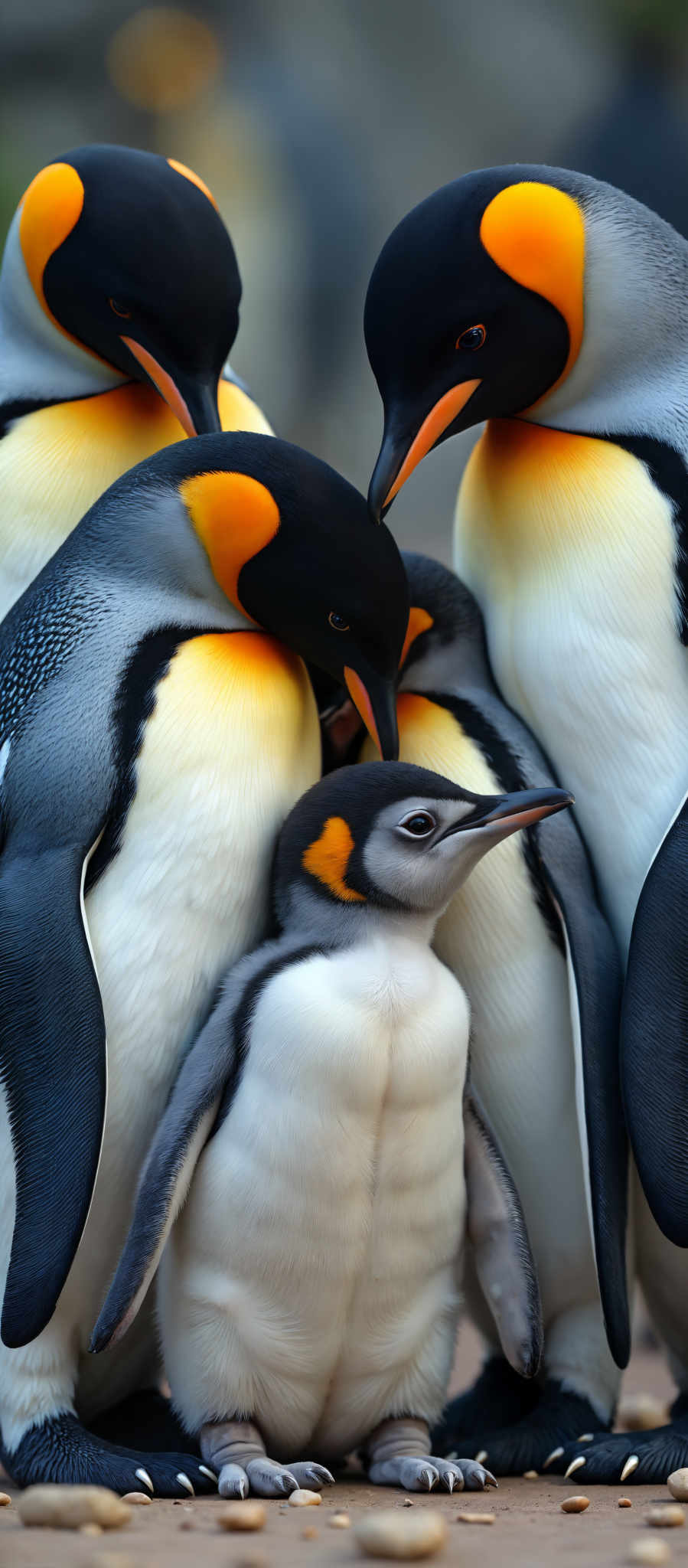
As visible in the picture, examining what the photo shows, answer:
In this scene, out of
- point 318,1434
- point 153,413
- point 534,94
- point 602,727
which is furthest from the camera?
point 534,94

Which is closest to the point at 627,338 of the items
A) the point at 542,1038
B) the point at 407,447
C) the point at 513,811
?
the point at 407,447

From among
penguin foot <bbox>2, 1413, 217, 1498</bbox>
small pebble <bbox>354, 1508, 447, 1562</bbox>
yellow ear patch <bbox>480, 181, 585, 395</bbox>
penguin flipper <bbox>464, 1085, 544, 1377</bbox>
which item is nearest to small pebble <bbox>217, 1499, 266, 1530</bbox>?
small pebble <bbox>354, 1508, 447, 1562</bbox>

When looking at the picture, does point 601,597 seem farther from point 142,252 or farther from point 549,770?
point 142,252

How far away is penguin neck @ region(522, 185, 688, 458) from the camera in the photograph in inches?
77.8

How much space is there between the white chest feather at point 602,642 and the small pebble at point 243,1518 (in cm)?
81

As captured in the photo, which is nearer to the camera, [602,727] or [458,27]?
[602,727]

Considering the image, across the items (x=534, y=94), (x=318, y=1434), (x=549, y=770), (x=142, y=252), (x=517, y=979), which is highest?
(x=534, y=94)

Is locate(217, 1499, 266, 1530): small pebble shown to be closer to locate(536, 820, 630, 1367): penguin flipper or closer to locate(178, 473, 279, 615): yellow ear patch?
locate(536, 820, 630, 1367): penguin flipper

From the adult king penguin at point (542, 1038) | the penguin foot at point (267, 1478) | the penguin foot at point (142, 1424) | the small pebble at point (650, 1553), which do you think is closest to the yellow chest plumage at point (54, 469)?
the adult king penguin at point (542, 1038)

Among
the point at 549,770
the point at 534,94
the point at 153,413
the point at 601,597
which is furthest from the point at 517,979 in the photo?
the point at 534,94

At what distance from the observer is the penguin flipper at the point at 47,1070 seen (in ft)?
5.31

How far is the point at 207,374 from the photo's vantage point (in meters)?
2.13

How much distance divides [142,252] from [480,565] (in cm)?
60

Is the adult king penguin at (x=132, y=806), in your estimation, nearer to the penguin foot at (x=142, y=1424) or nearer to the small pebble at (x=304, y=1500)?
the penguin foot at (x=142, y=1424)
